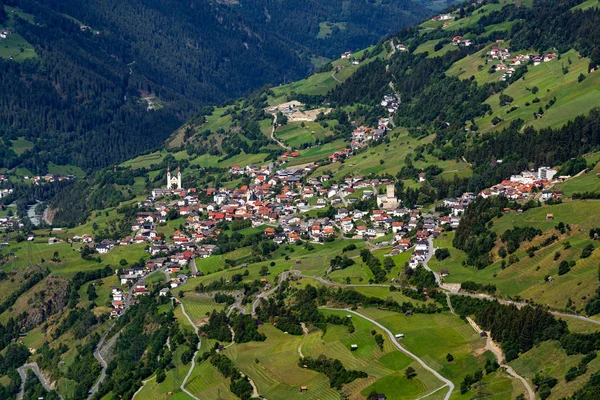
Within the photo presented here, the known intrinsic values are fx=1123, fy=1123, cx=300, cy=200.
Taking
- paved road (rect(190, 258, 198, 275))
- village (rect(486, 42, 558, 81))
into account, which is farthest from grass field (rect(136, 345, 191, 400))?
village (rect(486, 42, 558, 81))

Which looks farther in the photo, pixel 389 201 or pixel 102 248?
pixel 102 248

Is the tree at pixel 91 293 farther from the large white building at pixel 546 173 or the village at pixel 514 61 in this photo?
the village at pixel 514 61

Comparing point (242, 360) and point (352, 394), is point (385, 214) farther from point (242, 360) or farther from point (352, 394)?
point (352, 394)

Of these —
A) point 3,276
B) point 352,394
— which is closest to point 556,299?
point 352,394

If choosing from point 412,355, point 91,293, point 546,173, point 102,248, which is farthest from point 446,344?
point 102,248

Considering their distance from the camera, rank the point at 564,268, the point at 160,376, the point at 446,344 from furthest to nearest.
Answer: the point at 160,376, the point at 564,268, the point at 446,344

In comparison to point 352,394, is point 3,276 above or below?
below

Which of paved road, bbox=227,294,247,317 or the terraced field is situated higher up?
paved road, bbox=227,294,247,317

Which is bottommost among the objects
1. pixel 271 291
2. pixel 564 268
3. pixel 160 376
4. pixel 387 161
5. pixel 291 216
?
pixel 160 376

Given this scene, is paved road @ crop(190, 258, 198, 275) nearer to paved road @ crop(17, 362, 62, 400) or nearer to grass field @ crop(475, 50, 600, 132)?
paved road @ crop(17, 362, 62, 400)

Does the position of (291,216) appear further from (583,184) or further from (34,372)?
(34,372)

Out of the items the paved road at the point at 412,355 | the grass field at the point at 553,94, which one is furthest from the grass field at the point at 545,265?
the grass field at the point at 553,94
